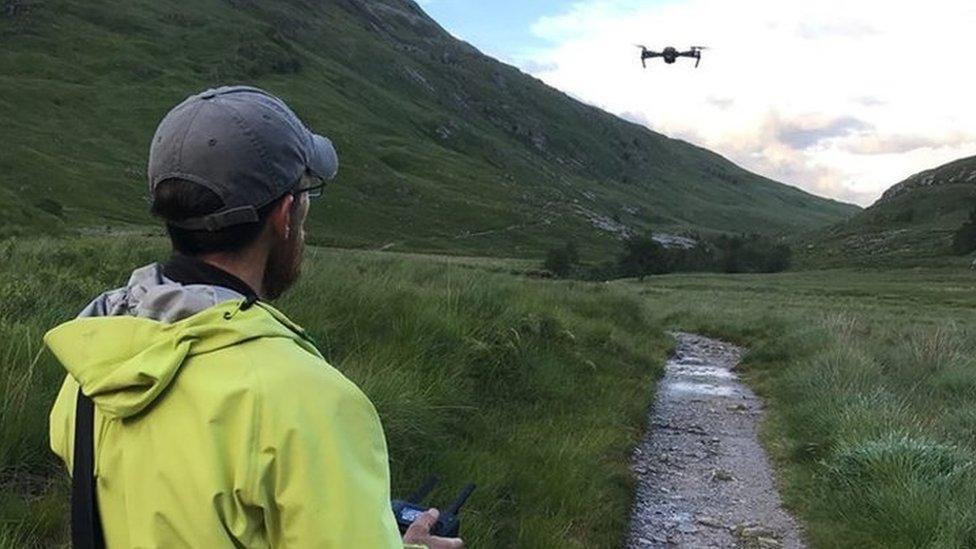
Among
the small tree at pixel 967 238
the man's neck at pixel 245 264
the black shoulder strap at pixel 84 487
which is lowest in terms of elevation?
the black shoulder strap at pixel 84 487

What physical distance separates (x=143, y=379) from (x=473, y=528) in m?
3.97

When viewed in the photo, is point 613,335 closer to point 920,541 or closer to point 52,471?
point 920,541

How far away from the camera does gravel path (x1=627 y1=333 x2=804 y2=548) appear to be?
7656 mm

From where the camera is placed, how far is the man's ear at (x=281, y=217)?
2299mm

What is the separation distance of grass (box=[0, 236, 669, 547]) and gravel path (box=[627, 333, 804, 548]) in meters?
0.35

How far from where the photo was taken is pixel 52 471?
14.6ft

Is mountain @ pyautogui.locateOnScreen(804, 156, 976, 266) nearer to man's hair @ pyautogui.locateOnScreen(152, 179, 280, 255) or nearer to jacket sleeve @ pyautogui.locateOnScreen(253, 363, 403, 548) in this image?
man's hair @ pyautogui.locateOnScreen(152, 179, 280, 255)

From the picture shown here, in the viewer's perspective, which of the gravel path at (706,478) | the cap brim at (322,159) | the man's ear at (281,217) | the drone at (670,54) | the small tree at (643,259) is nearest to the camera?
the man's ear at (281,217)

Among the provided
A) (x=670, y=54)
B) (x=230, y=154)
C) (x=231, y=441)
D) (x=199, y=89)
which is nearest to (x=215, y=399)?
(x=231, y=441)

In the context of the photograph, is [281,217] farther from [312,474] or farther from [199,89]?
[199,89]

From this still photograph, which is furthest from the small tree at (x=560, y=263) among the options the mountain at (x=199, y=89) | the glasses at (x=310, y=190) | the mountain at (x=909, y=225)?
the glasses at (x=310, y=190)

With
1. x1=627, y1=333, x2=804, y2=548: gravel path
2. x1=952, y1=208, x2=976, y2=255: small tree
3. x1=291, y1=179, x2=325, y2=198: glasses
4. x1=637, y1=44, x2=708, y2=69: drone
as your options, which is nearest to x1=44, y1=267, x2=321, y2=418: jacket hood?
x1=291, y1=179, x2=325, y2=198: glasses

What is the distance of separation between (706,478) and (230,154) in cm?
838

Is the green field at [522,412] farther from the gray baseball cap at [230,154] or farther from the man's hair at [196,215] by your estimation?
the gray baseball cap at [230,154]
